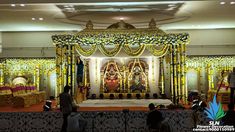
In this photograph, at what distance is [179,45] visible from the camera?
1199 cm

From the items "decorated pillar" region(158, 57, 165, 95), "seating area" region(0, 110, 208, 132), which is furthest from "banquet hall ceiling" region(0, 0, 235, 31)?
"seating area" region(0, 110, 208, 132)

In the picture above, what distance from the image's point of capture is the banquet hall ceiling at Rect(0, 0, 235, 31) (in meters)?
10.6

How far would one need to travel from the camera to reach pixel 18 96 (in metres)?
13.3

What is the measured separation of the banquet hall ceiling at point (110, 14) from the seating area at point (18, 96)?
292 centimetres

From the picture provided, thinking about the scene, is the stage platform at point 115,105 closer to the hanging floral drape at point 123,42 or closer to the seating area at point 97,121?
the hanging floral drape at point 123,42

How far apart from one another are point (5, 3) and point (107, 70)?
8446mm

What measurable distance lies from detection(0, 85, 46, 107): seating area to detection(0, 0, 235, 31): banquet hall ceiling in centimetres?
292

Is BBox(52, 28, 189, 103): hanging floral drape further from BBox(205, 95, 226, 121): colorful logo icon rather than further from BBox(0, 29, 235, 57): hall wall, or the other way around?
BBox(0, 29, 235, 57): hall wall

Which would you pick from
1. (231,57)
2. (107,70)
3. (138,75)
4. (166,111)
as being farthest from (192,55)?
(166,111)

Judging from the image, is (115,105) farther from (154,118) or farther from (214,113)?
(214,113)

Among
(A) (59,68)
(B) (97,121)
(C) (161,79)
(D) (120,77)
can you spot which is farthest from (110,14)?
(C) (161,79)

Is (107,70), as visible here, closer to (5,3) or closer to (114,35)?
(114,35)

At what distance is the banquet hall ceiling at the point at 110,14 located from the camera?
10641 mm

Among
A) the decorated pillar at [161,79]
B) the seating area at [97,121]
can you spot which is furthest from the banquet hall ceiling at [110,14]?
the seating area at [97,121]
